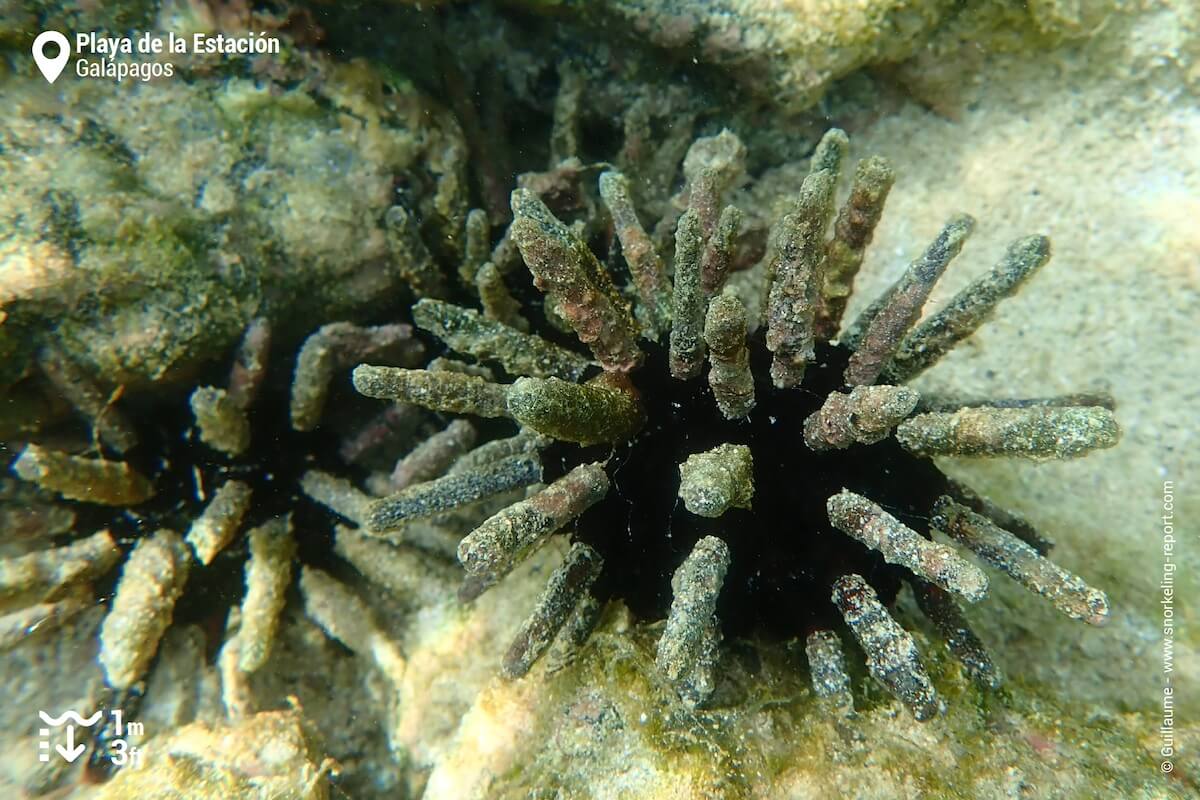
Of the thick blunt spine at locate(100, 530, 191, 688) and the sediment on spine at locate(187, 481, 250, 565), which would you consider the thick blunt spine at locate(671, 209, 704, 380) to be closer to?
the sediment on spine at locate(187, 481, 250, 565)

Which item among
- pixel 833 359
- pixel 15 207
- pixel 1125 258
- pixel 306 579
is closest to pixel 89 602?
pixel 306 579

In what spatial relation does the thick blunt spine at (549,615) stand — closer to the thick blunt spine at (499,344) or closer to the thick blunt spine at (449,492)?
the thick blunt spine at (449,492)

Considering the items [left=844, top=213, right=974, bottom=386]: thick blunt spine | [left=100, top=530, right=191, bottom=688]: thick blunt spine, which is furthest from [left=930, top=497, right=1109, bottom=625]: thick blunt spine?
[left=100, top=530, right=191, bottom=688]: thick blunt spine

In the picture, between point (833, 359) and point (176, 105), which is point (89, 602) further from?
point (833, 359)

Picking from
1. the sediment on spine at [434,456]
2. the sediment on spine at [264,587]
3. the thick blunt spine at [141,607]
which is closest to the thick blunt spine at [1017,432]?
the sediment on spine at [434,456]

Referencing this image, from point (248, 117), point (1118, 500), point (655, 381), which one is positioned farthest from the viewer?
point (248, 117)

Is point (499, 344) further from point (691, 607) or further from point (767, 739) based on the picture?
point (767, 739)
